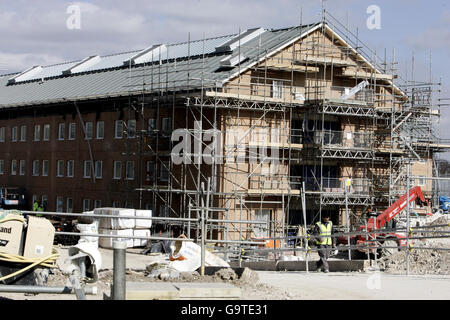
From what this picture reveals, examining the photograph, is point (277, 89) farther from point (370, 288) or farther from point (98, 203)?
point (370, 288)

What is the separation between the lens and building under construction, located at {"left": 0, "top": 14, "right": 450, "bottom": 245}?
4144 cm

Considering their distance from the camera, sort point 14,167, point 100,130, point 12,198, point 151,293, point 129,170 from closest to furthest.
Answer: point 151,293
point 129,170
point 100,130
point 12,198
point 14,167

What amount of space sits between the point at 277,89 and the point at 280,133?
243 centimetres

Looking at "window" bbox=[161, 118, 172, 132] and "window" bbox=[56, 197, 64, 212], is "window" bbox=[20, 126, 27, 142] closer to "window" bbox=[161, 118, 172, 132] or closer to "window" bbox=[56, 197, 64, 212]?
"window" bbox=[56, 197, 64, 212]

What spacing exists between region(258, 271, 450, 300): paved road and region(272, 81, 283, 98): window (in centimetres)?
2551

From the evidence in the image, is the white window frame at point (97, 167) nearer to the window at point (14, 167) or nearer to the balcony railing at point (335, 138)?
the window at point (14, 167)

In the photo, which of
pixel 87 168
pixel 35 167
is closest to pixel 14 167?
pixel 35 167

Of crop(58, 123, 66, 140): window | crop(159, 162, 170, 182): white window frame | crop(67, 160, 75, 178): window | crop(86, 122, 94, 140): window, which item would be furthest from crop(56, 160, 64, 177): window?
crop(159, 162, 170, 182): white window frame

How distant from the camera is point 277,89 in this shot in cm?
4366

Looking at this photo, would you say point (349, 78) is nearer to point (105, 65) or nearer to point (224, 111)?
point (224, 111)

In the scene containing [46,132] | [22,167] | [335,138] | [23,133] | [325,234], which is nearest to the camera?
[325,234]

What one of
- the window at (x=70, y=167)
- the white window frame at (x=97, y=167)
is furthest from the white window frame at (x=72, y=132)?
the white window frame at (x=97, y=167)

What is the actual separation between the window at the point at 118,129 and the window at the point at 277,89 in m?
9.63

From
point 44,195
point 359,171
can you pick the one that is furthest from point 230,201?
point 44,195
